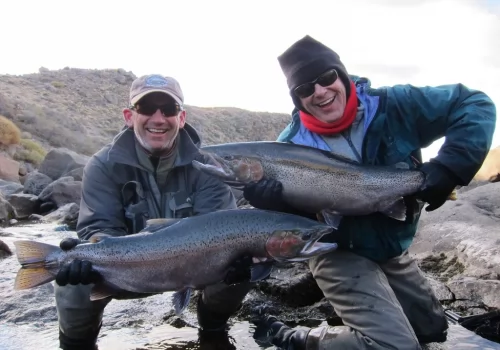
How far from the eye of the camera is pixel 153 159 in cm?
479

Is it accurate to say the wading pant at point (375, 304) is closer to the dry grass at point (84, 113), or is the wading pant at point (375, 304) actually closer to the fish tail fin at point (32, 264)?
the fish tail fin at point (32, 264)

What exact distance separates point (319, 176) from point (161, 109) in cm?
142

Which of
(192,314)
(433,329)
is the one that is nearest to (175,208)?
(192,314)

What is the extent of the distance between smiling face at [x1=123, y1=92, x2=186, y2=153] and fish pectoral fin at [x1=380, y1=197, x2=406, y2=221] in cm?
177

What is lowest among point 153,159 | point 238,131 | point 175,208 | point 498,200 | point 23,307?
point 238,131

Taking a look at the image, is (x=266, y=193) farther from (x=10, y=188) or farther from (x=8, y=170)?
(x=8, y=170)

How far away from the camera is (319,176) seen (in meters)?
4.10

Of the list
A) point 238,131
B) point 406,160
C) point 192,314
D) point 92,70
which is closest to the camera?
point 406,160

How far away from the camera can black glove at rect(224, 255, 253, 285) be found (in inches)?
151

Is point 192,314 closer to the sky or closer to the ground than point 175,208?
closer to the ground

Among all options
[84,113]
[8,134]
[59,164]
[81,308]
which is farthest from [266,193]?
[84,113]

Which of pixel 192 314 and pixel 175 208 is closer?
pixel 175 208

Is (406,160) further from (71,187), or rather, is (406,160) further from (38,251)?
(71,187)

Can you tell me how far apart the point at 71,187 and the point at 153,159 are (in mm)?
11420
